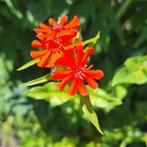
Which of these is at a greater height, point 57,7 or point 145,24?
point 57,7

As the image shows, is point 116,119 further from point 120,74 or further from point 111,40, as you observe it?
point 120,74

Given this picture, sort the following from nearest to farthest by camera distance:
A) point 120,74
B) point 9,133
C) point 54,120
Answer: point 120,74 < point 54,120 < point 9,133

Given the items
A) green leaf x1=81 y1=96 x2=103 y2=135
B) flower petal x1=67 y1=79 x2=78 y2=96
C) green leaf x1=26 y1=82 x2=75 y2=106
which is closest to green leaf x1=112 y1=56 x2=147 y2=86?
green leaf x1=26 y1=82 x2=75 y2=106

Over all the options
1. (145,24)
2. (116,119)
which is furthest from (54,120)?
(145,24)

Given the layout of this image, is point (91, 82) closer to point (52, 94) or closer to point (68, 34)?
point (68, 34)

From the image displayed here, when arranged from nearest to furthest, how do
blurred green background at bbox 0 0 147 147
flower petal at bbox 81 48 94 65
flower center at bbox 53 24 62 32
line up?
1. flower petal at bbox 81 48 94 65
2. flower center at bbox 53 24 62 32
3. blurred green background at bbox 0 0 147 147

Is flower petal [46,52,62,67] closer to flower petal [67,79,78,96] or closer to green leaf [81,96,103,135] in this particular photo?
flower petal [67,79,78,96]
